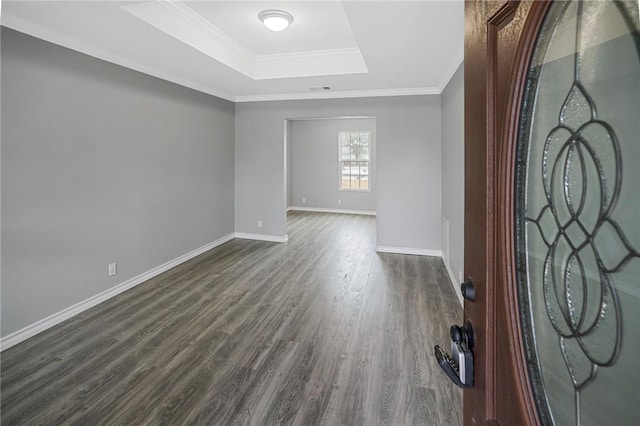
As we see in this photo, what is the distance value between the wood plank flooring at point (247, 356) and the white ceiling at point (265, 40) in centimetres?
246

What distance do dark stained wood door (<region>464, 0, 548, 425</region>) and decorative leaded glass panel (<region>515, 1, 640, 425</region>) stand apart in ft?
0.07

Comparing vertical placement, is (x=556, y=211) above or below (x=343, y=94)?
below

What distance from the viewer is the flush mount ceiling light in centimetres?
292

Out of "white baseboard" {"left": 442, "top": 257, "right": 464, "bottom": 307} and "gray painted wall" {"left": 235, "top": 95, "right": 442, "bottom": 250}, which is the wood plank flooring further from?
"gray painted wall" {"left": 235, "top": 95, "right": 442, "bottom": 250}

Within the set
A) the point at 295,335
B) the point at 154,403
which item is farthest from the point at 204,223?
the point at 154,403

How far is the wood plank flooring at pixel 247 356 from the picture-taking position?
1885mm

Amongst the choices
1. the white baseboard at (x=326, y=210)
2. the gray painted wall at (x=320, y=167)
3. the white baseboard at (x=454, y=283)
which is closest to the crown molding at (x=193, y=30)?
the white baseboard at (x=454, y=283)

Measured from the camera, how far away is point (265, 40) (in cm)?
370

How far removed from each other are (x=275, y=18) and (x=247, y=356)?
282 cm

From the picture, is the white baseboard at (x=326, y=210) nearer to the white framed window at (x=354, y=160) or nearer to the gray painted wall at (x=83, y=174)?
the white framed window at (x=354, y=160)

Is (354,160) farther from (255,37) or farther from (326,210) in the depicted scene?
(255,37)

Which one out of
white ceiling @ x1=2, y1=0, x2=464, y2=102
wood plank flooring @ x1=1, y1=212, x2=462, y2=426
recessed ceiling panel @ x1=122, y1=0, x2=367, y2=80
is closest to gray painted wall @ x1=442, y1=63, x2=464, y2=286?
white ceiling @ x1=2, y1=0, x2=464, y2=102

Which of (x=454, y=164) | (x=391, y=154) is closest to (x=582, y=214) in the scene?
(x=454, y=164)

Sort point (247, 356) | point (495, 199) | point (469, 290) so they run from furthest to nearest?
point (247, 356) < point (469, 290) < point (495, 199)
